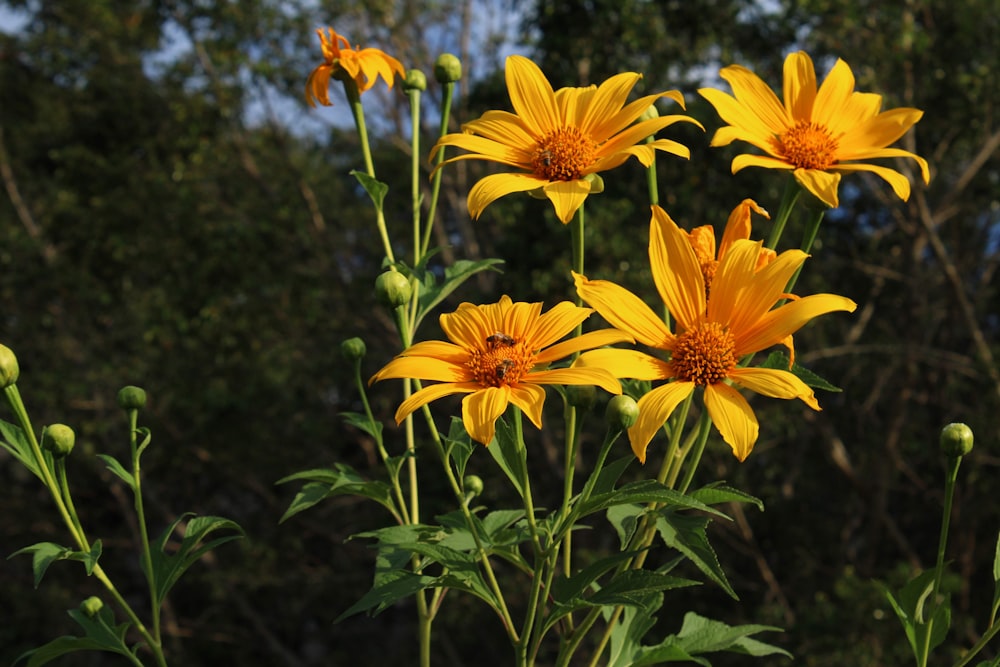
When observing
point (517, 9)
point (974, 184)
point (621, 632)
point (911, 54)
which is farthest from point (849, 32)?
point (621, 632)

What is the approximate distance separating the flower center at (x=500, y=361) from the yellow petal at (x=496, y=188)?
0.12 metres

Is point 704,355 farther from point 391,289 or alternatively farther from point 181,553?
point 181,553

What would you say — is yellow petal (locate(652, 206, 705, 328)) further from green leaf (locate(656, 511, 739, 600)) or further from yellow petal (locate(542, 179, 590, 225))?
green leaf (locate(656, 511, 739, 600))

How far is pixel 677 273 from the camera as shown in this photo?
38.6 inches

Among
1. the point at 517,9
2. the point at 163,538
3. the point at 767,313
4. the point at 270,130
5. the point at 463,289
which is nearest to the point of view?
the point at 767,313

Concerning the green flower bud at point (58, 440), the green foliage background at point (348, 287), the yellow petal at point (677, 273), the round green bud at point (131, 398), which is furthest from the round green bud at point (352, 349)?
the green foliage background at point (348, 287)

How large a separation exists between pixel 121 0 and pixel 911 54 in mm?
6164

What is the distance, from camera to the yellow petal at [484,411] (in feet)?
2.79

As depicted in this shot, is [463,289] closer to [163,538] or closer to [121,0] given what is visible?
[121,0]

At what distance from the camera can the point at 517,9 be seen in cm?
634

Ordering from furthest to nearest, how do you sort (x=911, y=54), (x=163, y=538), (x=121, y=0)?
A: (x=121, y=0)
(x=911, y=54)
(x=163, y=538)

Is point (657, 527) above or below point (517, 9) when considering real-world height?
below

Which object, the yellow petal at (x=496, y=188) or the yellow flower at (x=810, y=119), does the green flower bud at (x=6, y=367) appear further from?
the yellow flower at (x=810, y=119)

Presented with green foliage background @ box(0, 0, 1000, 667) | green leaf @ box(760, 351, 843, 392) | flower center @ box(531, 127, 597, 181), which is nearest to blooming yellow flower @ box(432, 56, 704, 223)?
flower center @ box(531, 127, 597, 181)
